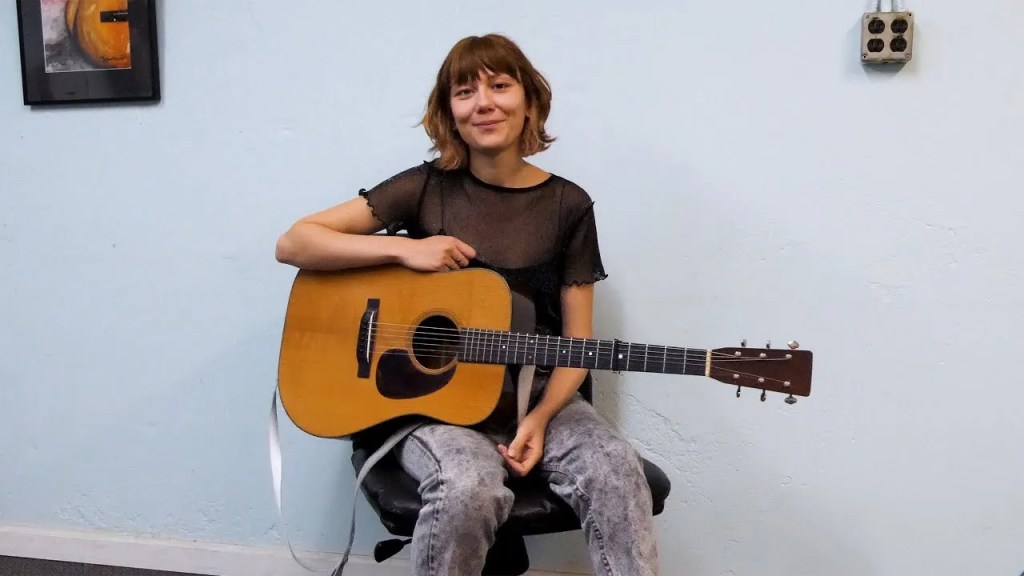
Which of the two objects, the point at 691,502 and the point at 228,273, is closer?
the point at 691,502

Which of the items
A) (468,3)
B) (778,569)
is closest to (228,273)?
(468,3)

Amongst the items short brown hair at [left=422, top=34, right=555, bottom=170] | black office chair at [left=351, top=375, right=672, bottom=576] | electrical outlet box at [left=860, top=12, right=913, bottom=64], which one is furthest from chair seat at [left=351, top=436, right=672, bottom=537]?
electrical outlet box at [left=860, top=12, right=913, bottom=64]

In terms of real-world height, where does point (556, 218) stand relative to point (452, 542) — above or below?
above

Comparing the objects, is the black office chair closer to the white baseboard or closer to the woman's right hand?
the woman's right hand

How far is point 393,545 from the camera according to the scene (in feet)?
4.21

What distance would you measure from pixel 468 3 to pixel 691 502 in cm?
116

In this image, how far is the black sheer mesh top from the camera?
1.42m

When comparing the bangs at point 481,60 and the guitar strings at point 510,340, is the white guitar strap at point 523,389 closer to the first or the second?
the guitar strings at point 510,340

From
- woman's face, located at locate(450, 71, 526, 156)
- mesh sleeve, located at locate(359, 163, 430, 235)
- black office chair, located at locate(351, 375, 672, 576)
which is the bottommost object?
black office chair, located at locate(351, 375, 672, 576)

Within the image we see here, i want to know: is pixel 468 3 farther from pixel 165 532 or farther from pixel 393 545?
pixel 165 532

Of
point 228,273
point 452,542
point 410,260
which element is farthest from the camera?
point 228,273

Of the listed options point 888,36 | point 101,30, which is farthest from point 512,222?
point 101,30

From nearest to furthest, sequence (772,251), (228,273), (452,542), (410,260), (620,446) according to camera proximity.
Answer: (452,542) → (620,446) → (410,260) → (772,251) → (228,273)

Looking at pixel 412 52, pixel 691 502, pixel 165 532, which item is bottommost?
pixel 165 532
